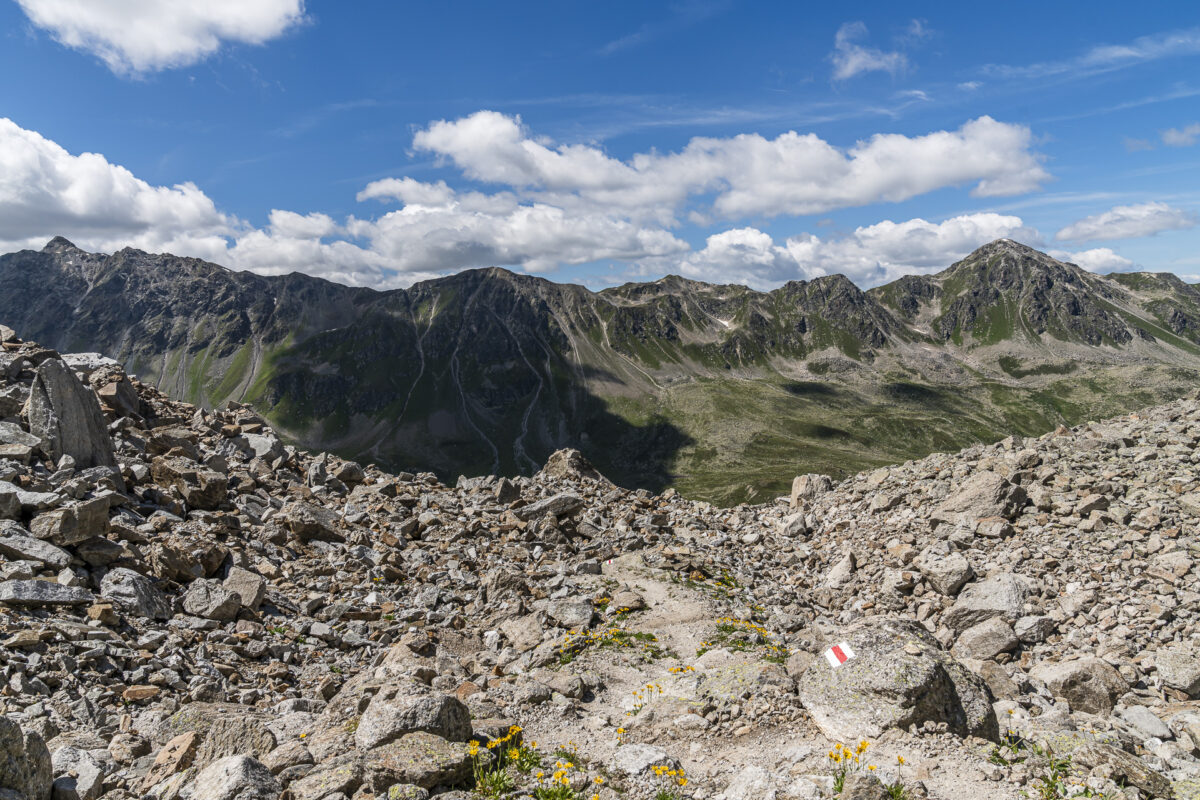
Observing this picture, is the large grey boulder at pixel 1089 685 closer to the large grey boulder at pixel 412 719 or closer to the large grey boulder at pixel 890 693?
the large grey boulder at pixel 890 693

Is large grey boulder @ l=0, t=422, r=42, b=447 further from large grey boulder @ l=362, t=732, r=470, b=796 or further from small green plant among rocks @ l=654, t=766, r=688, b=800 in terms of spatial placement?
small green plant among rocks @ l=654, t=766, r=688, b=800

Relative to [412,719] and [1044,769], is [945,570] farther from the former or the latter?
[412,719]

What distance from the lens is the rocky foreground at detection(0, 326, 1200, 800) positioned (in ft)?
33.6

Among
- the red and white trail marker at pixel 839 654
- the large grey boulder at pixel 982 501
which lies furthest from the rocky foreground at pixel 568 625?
the large grey boulder at pixel 982 501

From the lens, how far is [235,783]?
861 centimetres

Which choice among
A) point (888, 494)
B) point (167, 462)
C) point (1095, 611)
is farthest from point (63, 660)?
point (888, 494)

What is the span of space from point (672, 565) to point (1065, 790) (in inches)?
625

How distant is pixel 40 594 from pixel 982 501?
1235 inches

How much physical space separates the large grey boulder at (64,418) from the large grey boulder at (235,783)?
19.8 metres

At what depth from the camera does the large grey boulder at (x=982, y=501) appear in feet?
78.6

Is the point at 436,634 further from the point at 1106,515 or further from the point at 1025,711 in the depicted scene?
the point at 1106,515

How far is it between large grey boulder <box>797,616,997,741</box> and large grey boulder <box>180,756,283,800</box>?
1000cm

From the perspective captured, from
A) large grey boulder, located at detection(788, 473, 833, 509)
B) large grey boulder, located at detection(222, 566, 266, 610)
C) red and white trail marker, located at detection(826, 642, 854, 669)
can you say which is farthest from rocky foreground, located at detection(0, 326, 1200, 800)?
large grey boulder, located at detection(788, 473, 833, 509)

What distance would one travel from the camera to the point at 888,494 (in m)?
29.9
